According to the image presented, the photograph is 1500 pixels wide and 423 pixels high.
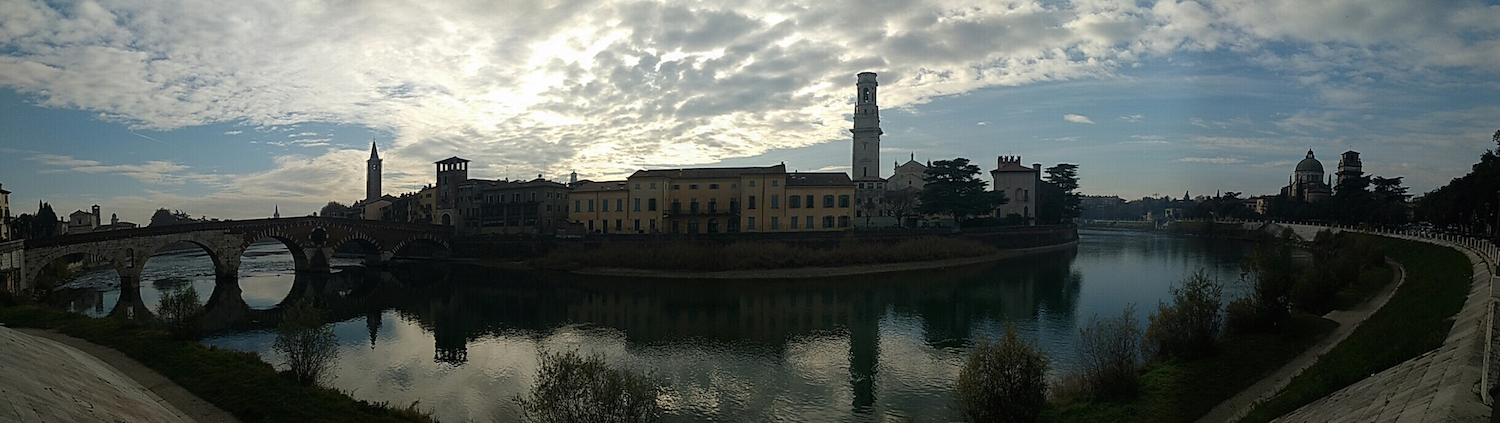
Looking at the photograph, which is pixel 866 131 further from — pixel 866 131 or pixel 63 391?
pixel 63 391

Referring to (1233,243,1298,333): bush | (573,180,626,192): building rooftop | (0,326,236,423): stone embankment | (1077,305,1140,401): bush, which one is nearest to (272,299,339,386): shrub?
(0,326,236,423): stone embankment

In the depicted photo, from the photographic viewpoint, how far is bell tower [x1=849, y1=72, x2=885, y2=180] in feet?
270

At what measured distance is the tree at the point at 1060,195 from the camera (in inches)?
2771

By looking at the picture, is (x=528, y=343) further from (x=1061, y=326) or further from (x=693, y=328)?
(x=1061, y=326)

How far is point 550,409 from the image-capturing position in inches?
427

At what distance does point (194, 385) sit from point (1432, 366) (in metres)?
21.0

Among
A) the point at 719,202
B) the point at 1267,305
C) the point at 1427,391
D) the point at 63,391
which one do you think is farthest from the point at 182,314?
the point at 719,202

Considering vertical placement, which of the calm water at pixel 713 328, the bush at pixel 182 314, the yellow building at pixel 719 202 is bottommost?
the calm water at pixel 713 328

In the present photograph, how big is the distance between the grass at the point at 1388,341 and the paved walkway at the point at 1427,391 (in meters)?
0.41

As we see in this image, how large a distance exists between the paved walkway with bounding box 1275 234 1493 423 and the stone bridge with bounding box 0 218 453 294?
43492 mm

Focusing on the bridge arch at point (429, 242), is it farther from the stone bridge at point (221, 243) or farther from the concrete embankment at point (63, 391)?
the concrete embankment at point (63, 391)

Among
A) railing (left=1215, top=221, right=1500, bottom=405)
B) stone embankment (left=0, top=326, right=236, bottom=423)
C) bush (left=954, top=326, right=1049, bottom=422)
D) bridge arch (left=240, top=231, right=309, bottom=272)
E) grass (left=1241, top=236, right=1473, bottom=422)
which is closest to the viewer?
railing (left=1215, top=221, right=1500, bottom=405)

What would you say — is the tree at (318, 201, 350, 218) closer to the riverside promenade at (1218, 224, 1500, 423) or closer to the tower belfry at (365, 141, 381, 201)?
the tower belfry at (365, 141, 381, 201)

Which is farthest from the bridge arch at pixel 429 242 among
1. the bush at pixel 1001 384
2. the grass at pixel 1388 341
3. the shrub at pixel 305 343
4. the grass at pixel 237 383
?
the grass at pixel 1388 341
